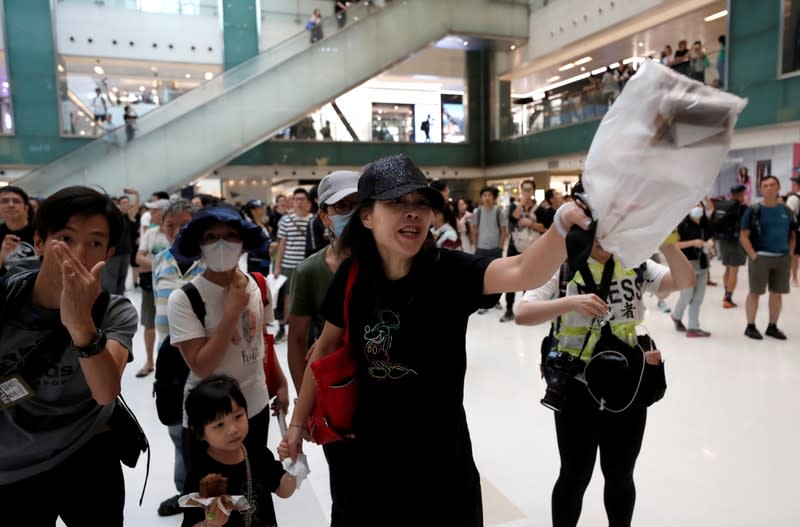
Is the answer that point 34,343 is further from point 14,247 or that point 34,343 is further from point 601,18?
point 601,18

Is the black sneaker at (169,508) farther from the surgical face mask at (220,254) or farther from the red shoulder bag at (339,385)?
the red shoulder bag at (339,385)

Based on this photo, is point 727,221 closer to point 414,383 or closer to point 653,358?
point 653,358

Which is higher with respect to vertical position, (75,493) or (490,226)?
(490,226)

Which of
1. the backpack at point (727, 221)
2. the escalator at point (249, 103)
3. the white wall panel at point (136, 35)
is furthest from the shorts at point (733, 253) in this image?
the white wall panel at point (136, 35)

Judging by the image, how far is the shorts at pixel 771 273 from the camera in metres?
5.46

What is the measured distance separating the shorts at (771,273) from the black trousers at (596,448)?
4578mm

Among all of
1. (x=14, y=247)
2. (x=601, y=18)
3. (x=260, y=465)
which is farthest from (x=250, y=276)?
(x=601, y=18)

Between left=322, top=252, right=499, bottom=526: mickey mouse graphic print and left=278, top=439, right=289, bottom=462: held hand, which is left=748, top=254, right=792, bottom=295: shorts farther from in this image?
left=278, top=439, right=289, bottom=462: held hand

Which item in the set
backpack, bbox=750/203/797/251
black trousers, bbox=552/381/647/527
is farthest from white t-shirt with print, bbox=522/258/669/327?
backpack, bbox=750/203/797/251

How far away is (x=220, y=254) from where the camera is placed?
6.45 ft

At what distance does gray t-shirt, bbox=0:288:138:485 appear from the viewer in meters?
1.37

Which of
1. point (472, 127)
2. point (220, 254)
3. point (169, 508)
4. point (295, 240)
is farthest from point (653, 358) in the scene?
point (472, 127)

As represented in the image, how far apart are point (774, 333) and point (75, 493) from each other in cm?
623

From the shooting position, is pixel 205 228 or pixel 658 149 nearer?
pixel 658 149
